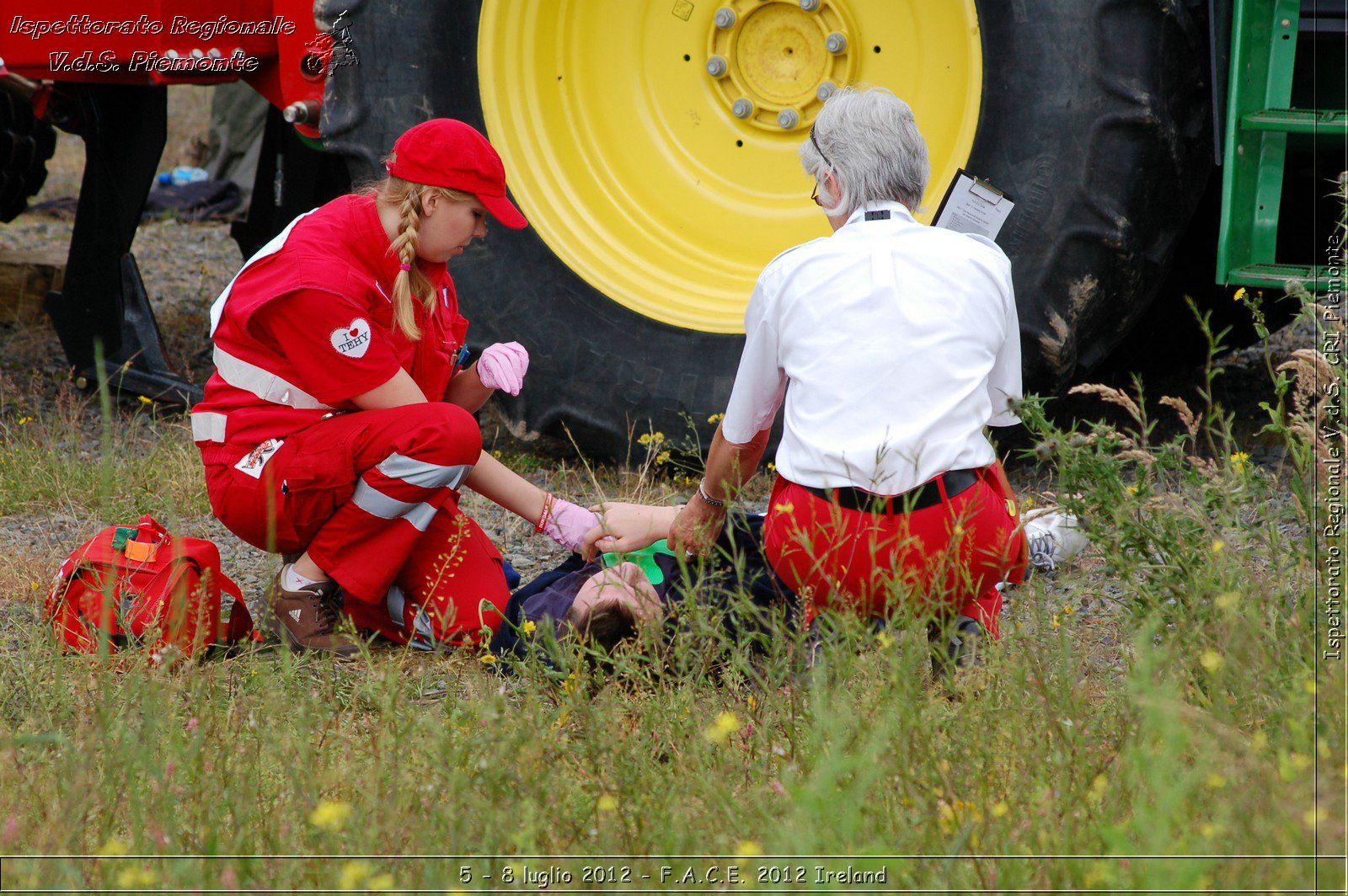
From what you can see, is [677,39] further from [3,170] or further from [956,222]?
[3,170]

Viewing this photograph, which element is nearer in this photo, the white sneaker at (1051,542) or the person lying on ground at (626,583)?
the person lying on ground at (626,583)

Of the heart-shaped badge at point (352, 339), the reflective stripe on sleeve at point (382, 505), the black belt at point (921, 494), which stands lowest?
the reflective stripe on sleeve at point (382, 505)

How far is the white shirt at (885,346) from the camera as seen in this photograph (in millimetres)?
2193

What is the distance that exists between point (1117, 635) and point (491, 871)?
1.46 meters

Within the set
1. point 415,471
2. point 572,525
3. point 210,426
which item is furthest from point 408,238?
point 572,525

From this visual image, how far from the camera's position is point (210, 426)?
2664 mm

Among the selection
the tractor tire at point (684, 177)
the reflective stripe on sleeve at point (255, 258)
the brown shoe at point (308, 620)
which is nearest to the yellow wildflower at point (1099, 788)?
the brown shoe at point (308, 620)

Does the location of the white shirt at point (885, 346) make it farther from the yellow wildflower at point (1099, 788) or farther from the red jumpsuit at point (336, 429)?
the red jumpsuit at point (336, 429)

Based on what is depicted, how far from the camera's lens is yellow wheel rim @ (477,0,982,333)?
333 cm

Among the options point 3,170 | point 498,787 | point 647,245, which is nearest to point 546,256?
point 647,245

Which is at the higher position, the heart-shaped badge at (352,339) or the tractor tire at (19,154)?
the tractor tire at (19,154)

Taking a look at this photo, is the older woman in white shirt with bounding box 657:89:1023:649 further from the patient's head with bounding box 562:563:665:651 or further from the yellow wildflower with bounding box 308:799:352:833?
the yellow wildflower with bounding box 308:799:352:833

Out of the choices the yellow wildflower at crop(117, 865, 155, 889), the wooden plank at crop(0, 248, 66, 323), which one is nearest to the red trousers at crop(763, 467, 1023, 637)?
the yellow wildflower at crop(117, 865, 155, 889)

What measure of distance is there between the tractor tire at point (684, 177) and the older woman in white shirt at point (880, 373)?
2.68 feet
